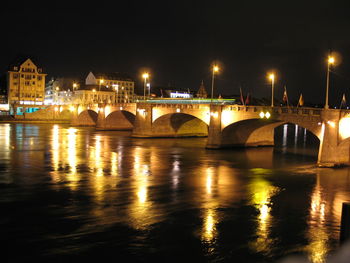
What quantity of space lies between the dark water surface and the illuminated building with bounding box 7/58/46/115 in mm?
70094

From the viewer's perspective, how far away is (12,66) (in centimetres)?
9875

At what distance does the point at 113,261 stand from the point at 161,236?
2.67 meters

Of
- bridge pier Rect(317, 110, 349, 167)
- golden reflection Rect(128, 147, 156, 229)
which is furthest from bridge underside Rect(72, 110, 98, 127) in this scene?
bridge pier Rect(317, 110, 349, 167)

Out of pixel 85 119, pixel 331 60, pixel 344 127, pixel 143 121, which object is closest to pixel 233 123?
pixel 344 127

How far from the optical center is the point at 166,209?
18.3 metres

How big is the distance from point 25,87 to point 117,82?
34305mm

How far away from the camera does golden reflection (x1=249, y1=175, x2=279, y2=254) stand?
13931 millimetres

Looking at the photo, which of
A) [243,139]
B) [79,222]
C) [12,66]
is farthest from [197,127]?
[12,66]

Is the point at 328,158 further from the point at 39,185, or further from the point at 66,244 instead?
the point at 66,244

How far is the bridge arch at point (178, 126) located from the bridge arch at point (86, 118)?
33.6 m

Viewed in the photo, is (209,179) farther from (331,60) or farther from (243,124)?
(243,124)

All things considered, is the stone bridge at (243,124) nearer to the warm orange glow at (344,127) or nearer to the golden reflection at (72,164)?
the warm orange glow at (344,127)

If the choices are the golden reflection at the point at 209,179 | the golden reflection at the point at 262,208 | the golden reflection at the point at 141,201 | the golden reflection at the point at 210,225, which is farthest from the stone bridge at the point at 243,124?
the golden reflection at the point at 210,225

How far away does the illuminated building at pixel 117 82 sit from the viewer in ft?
400
